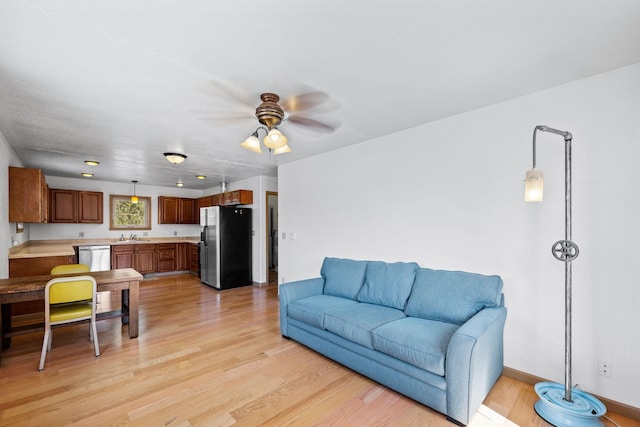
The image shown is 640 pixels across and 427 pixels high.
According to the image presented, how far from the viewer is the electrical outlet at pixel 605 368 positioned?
2.09 m

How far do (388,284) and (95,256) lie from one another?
6.38 meters

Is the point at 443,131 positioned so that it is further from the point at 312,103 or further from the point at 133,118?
the point at 133,118

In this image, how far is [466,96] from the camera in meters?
2.52

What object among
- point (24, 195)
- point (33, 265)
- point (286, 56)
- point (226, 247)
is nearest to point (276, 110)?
point (286, 56)

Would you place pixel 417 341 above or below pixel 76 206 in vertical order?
below

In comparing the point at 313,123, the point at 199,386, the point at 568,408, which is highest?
the point at 313,123

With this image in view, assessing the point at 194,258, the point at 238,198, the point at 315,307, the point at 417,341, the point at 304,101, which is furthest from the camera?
the point at 194,258

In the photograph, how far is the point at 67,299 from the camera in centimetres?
281

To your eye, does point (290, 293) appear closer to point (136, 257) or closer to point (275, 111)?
point (275, 111)

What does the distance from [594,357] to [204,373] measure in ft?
10.4

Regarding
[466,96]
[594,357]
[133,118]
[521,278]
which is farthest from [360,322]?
[133,118]

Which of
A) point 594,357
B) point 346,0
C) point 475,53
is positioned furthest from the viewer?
point 594,357

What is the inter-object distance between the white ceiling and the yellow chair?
1.64 meters

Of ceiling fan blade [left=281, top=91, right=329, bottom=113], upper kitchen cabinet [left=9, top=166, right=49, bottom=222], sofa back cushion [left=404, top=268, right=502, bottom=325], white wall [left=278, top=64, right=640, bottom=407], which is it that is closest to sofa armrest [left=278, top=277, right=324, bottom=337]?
white wall [left=278, top=64, right=640, bottom=407]
